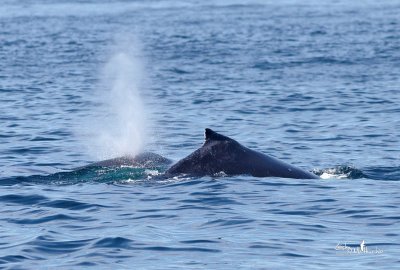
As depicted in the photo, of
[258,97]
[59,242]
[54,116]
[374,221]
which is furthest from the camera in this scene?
[258,97]

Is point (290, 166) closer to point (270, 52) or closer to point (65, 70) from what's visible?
point (65, 70)

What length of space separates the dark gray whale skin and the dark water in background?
0.22 metres

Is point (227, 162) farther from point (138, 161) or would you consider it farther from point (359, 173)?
point (359, 173)

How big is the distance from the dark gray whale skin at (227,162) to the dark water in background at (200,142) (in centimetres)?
22

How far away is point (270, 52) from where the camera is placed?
1837 inches

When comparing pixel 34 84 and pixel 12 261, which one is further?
pixel 34 84

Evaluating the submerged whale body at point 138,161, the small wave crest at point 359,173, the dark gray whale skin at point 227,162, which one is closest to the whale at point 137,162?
the submerged whale body at point 138,161

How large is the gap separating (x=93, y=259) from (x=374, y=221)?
174 inches

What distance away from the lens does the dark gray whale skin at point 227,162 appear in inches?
687

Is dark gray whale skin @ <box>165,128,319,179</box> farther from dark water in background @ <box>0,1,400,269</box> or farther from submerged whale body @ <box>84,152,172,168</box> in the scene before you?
submerged whale body @ <box>84,152,172,168</box>

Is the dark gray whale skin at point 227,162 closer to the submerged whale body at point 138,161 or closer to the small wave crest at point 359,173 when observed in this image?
the small wave crest at point 359,173

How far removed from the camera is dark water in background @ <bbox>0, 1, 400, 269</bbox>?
13.4 metres

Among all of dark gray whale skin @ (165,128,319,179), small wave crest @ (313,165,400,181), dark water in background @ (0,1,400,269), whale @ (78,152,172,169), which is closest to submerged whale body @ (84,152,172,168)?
whale @ (78,152,172,169)

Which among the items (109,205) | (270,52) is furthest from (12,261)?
(270,52)
